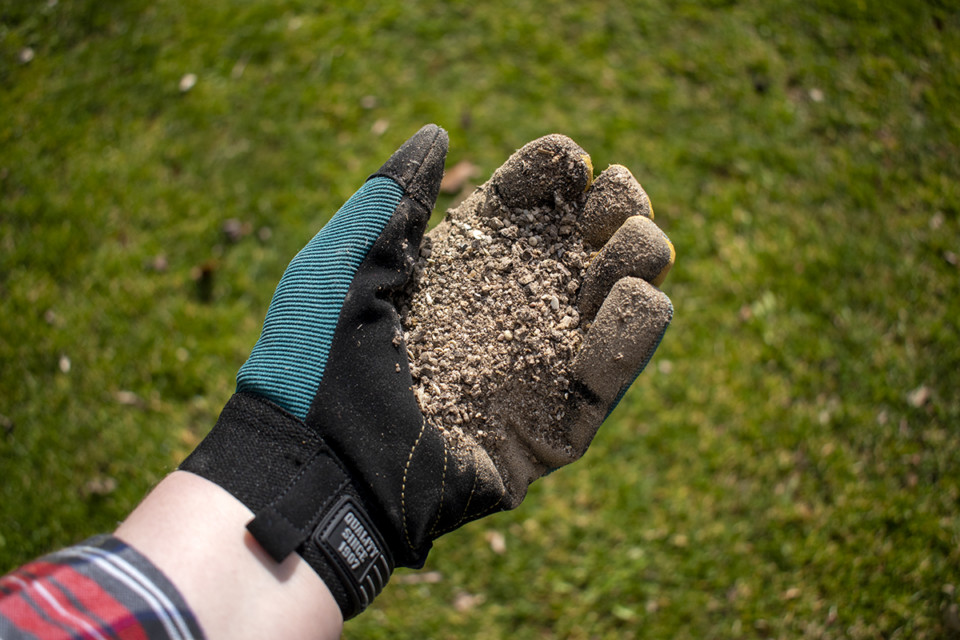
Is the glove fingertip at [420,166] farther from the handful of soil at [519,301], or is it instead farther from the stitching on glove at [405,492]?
the stitching on glove at [405,492]

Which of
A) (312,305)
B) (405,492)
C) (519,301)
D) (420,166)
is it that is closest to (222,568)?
(405,492)

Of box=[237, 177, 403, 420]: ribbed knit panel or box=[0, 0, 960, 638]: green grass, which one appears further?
box=[0, 0, 960, 638]: green grass

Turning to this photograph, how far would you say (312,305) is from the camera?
184cm

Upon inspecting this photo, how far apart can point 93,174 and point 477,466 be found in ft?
11.1

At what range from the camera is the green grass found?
9.49ft

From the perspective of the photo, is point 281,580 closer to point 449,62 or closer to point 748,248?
point 748,248

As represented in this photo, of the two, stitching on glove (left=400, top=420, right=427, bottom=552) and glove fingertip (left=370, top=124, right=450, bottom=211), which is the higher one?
glove fingertip (left=370, top=124, right=450, bottom=211)

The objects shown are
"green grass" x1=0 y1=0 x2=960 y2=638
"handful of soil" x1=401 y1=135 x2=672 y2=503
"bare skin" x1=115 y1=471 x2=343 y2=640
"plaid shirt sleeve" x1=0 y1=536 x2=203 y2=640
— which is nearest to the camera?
"plaid shirt sleeve" x1=0 y1=536 x2=203 y2=640

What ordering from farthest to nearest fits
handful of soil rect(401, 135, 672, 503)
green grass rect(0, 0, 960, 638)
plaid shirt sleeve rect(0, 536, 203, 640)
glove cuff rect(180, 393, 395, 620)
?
green grass rect(0, 0, 960, 638) → handful of soil rect(401, 135, 672, 503) → glove cuff rect(180, 393, 395, 620) → plaid shirt sleeve rect(0, 536, 203, 640)

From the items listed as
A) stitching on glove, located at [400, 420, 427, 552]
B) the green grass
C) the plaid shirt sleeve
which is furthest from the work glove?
the green grass

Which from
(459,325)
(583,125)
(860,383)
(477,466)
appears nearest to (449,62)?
(583,125)

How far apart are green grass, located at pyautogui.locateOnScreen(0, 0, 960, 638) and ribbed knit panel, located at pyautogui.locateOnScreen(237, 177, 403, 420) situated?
4.96 feet

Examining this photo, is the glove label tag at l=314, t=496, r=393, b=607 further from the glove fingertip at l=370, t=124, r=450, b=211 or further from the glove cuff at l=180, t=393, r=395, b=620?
the glove fingertip at l=370, t=124, r=450, b=211

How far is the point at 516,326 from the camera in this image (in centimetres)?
195
